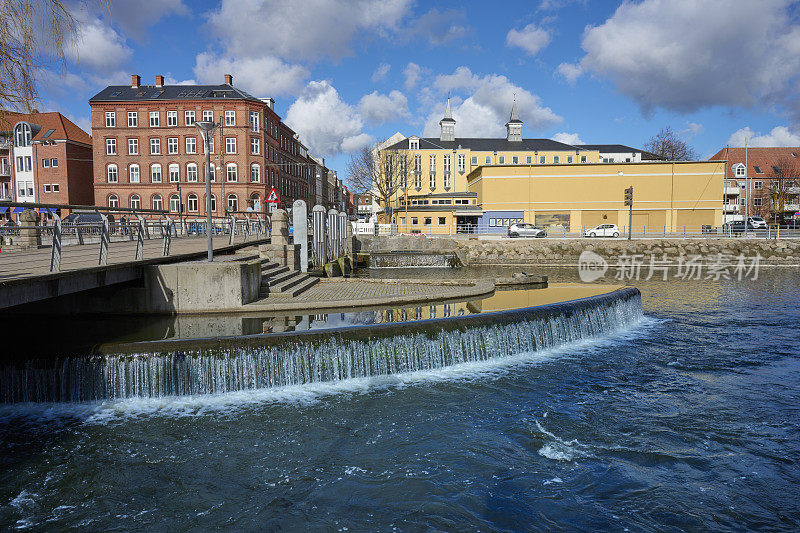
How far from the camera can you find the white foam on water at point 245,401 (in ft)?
27.5

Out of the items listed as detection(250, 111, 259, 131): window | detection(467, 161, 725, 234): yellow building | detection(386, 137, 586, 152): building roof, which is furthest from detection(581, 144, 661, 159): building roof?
detection(250, 111, 259, 131): window

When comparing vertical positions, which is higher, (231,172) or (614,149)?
(614,149)

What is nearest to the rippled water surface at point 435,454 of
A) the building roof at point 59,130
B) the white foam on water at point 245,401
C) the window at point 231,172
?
the white foam on water at point 245,401

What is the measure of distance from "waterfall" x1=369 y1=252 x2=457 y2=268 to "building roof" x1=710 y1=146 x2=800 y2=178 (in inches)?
2429

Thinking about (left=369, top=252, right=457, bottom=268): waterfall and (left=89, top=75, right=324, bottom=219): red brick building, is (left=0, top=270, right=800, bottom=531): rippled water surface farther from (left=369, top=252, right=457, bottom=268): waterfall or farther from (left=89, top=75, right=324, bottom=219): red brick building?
(left=89, top=75, right=324, bottom=219): red brick building

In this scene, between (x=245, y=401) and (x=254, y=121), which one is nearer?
(x=245, y=401)

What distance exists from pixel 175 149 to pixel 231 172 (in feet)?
22.1

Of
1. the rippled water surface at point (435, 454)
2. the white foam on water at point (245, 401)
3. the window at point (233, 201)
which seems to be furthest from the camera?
the window at point (233, 201)

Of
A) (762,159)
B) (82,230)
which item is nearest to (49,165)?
(82,230)

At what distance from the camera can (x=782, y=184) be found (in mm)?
71688

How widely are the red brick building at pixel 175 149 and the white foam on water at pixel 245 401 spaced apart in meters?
48.8

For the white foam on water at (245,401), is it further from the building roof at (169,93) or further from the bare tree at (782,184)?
the bare tree at (782,184)

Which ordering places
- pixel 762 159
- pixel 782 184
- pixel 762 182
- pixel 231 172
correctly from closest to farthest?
pixel 231 172, pixel 782 184, pixel 762 182, pixel 762 159

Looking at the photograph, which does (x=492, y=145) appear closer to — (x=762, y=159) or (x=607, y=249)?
(x=762, y=159)
